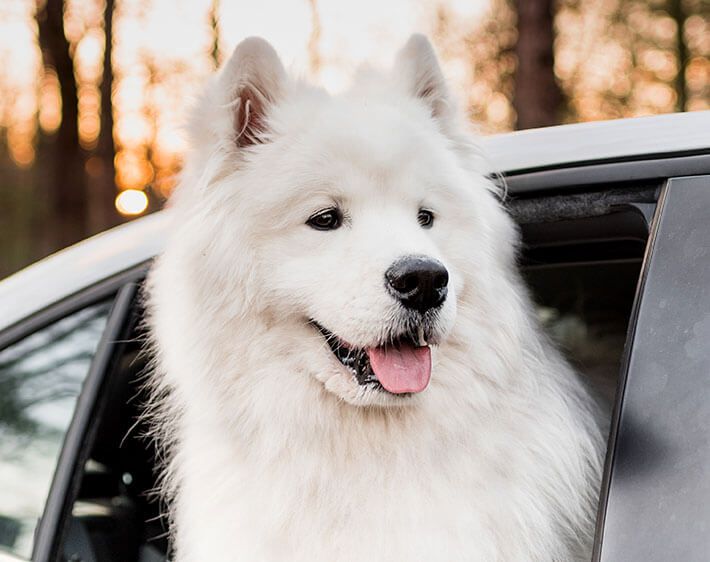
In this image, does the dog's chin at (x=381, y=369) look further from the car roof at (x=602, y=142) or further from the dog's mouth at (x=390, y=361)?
the car roof at (x=602, y=142)

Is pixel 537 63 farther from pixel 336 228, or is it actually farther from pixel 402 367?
pixel 402 367

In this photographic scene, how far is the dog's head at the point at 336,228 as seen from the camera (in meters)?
2.13

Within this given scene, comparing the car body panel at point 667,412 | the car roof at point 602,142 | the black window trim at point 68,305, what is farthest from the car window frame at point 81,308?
the car body panel at point 667,412

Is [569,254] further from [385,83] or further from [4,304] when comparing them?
[4,304]

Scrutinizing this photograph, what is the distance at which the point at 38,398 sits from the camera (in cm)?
259

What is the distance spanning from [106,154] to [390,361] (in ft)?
39.2

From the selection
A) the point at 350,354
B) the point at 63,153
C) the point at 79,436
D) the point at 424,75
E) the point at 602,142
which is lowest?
the point at 79,436

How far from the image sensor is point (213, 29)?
39.6ft

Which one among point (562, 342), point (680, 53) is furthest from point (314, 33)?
point (562, 342)

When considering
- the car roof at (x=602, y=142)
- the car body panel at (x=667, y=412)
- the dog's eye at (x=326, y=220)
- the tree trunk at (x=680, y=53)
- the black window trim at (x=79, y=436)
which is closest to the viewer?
the car body panel at (x=667, y=412)

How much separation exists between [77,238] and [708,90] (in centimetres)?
1147

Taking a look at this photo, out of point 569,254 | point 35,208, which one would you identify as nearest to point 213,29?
point 569,254

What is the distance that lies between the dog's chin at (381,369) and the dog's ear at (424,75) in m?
0.79

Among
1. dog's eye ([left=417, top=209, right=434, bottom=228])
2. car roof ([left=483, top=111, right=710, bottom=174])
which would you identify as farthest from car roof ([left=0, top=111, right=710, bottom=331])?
dog's eye ([left=417, top=209, right=434, bottom=228])
